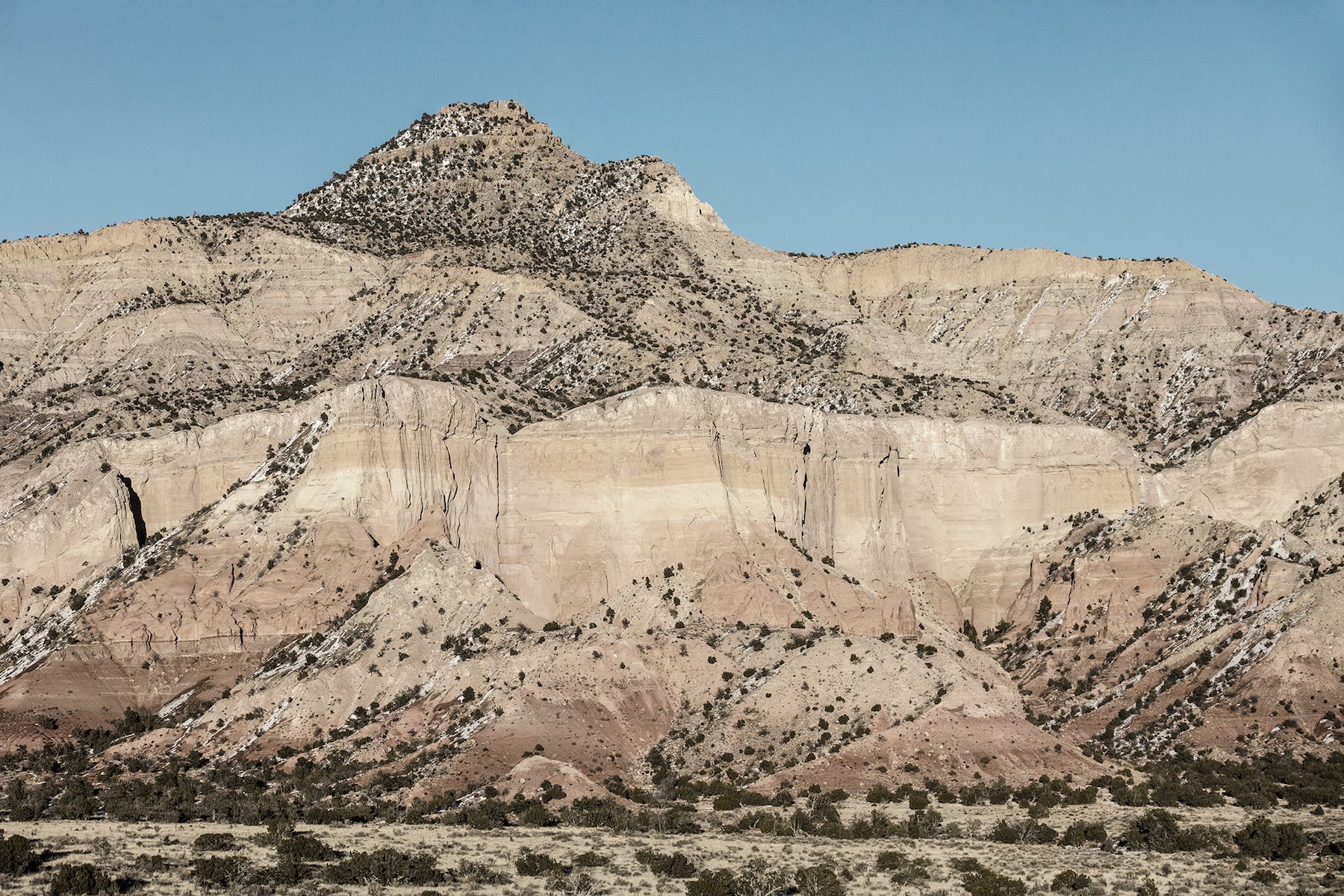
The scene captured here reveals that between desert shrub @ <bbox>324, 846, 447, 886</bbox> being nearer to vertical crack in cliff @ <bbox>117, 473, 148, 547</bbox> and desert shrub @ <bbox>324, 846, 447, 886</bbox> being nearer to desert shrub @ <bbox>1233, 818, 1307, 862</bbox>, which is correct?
desert shrub @ <bbox>1233, 818, 1307, 862</bbox>

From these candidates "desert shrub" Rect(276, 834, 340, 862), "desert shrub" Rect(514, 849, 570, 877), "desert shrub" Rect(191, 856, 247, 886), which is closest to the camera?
"desert shrub" Rect(191, 856, 247, 886)

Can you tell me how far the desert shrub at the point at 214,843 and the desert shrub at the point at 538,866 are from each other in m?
8.40

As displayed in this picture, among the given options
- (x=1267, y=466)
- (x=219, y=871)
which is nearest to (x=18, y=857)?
(x=219, y=871)

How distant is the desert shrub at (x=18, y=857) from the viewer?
5181 cm

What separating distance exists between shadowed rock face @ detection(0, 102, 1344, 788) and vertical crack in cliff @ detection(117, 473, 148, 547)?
0.27m

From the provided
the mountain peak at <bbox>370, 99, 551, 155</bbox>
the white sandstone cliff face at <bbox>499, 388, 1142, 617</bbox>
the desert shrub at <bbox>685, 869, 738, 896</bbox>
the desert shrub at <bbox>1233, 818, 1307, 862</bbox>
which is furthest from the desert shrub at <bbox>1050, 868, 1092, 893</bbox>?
the mountain peak at <bbox>370, 99, 551, 155</bbox>

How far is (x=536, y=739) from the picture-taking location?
77.5 m

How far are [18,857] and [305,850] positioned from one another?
8067 millimetres

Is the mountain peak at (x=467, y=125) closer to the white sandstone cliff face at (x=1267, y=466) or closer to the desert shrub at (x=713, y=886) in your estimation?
the white sandstone cliff face at (x=1267, y=466)

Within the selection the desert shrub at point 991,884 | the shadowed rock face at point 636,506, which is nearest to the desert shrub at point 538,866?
the desert shrub at point 991,884

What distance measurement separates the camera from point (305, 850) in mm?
56750

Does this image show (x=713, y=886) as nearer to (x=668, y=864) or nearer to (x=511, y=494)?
(x=668, y=864)

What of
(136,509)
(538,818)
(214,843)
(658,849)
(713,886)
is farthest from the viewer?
(136,509)

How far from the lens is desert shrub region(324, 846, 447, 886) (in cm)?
5356
